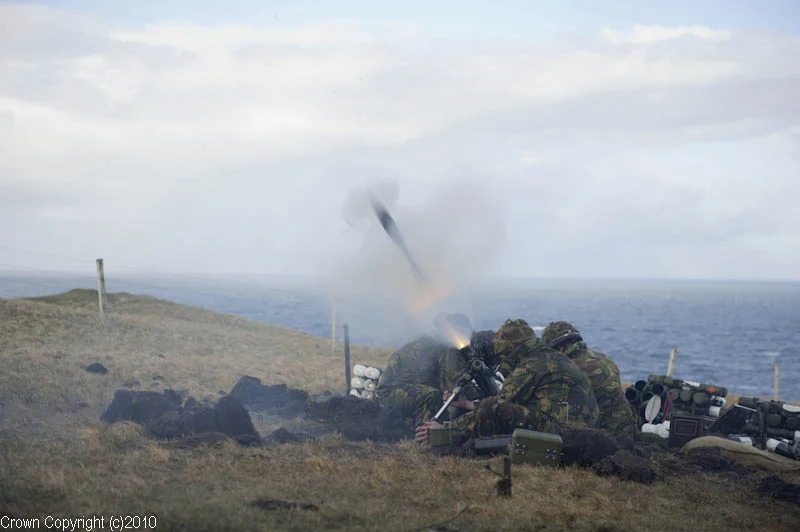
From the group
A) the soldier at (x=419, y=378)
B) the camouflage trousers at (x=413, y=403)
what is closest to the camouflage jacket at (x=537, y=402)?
the soldier at (x=419, y=378)

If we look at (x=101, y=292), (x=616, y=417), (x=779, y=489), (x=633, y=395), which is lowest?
(x=779, y=489)

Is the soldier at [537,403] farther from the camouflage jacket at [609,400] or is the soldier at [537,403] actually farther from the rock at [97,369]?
the rock at [97,369]

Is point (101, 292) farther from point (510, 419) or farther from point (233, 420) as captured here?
point (510, 419)

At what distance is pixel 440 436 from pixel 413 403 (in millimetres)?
2114

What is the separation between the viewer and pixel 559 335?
1378 centimetres

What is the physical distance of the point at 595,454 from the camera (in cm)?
1121

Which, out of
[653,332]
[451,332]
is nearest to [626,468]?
[451,332]

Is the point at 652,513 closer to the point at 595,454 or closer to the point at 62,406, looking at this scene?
the point at 595,454

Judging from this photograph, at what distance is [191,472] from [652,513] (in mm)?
5472

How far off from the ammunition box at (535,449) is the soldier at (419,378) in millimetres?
2528

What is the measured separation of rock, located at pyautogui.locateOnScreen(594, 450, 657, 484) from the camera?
1059 centimetres

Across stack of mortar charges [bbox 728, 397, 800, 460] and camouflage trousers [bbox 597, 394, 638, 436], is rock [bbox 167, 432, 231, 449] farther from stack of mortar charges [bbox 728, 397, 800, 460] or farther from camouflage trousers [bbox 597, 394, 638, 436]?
stack of mortar charges [bbox 728, 397, 800, 460]

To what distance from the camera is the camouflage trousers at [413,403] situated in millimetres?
13930

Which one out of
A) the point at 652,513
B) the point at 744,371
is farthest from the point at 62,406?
the point at 744,371
